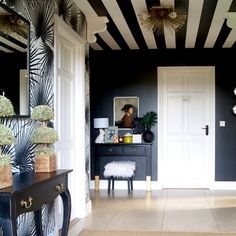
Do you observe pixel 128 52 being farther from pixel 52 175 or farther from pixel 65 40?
pixel 52 175

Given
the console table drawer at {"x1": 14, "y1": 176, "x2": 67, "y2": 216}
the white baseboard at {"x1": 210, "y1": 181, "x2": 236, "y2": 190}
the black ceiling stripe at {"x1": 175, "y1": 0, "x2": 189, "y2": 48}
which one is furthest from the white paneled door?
the white baseboard at {"x1": 210, "y1": 181, "x2": 236, "y2": 190}

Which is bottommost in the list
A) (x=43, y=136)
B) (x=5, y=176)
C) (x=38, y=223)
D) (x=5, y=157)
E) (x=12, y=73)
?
(x=38, y=223)

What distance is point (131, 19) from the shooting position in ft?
17.9

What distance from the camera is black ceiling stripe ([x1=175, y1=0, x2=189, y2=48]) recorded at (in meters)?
4.76

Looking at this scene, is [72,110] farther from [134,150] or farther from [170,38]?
[134,150]

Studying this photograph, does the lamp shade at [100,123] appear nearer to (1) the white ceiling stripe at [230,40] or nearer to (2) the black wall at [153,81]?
(2) the black wall at [153,81]

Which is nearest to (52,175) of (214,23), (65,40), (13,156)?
(13,156)

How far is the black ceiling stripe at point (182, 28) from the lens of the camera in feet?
15.6

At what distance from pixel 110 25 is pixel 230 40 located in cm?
217

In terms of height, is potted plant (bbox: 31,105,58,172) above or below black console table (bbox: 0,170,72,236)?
above

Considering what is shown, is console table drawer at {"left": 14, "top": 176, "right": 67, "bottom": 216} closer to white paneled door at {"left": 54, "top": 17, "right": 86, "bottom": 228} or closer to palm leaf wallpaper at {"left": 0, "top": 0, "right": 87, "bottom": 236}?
palm leaf wallpaper at {"left": 0, "top": 0, "right": 87, "bottom": 236}

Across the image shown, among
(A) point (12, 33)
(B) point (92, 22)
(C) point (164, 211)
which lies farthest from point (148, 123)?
(A) point (12, 33)

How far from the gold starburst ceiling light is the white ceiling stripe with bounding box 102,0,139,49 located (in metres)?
0.28

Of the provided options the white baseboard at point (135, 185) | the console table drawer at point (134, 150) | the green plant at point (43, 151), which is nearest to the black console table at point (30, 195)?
the green plant at point (43, 151)
